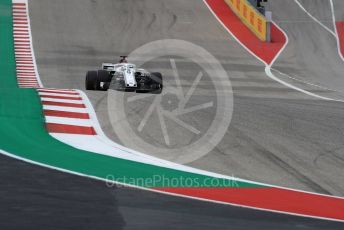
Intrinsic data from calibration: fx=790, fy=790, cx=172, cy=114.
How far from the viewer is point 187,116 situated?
14.9 meters

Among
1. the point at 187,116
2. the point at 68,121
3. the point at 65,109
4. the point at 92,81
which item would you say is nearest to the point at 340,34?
the point at 92,81

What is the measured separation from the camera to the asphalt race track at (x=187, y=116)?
344 inches

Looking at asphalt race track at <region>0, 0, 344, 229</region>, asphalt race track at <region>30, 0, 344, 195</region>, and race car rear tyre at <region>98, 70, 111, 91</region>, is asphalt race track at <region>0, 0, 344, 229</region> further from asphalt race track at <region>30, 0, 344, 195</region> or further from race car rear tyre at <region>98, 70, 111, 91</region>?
race car rear tyre at <region>98, 70, 111, 91</region>

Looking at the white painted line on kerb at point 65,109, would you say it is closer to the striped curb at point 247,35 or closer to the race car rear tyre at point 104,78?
the race car rear tyre at point 104,78

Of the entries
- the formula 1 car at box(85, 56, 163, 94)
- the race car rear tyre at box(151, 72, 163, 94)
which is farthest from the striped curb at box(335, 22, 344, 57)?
the formula 1 car at box(85, 56, 163, 94)

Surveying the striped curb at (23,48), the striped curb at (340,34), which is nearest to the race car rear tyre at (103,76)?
the striped curb at (23,48)

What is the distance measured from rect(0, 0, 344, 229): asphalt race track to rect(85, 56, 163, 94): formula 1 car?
0.41m

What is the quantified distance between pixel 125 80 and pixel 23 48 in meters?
9.48

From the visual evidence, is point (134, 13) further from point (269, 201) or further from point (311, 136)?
point (269, 201)

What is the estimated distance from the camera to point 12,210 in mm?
8430

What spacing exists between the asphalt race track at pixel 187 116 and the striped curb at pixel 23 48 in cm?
38

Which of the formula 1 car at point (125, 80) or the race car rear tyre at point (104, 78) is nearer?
the formula 1 car at point (125, 80)

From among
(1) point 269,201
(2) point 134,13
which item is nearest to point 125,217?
(1) point 269,201

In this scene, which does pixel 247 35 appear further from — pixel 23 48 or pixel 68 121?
pixel 68 121
